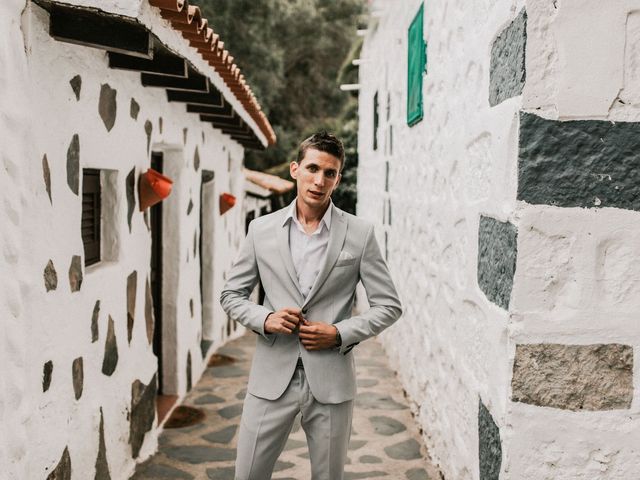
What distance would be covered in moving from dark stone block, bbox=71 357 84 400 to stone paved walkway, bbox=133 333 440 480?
1.09m

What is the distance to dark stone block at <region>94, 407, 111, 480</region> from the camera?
10.9 ft

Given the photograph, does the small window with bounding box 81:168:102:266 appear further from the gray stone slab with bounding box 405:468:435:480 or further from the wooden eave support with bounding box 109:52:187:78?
the gray stone slab with bounding box 405:468:435:480

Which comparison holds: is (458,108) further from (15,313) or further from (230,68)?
(15,313)

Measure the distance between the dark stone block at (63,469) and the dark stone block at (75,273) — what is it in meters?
0.70

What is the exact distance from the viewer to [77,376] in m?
3.02

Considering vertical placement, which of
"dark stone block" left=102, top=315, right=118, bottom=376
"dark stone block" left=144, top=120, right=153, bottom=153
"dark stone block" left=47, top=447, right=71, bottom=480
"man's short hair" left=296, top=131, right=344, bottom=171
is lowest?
"dark stone block" left=47, top=447, right=71, bottom=480

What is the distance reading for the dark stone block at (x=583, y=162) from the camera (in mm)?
1985

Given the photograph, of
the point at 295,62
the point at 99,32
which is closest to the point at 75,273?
the point at 99,32

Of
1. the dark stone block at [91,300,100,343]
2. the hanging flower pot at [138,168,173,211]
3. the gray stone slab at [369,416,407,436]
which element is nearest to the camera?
the dark stone block at [91,300,100,343]

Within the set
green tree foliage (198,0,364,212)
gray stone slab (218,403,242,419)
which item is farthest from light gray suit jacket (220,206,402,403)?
green tree foliage (198,0,364,212)

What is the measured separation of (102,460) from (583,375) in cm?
243

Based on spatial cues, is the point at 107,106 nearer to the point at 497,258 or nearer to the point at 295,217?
the point at 295,217

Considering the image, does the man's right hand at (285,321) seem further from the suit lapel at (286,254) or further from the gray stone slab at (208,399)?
the gray stone slab at (208,399)

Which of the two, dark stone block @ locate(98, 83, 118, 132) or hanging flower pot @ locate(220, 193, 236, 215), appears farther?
hanging flower pot @ locate(220, 193, 236, 215)
